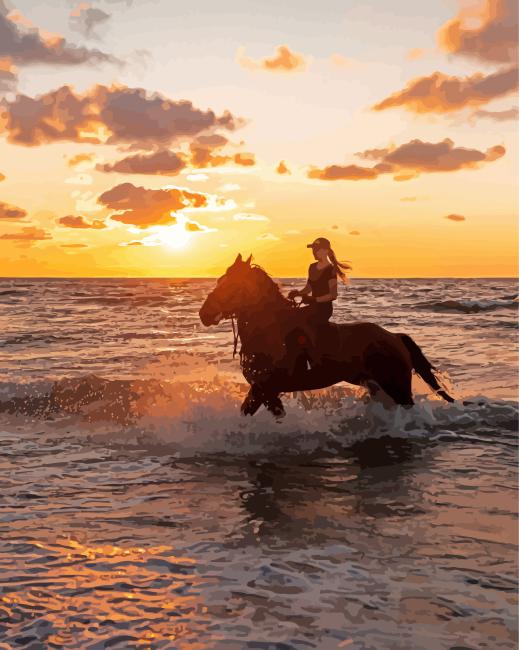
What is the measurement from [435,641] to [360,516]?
2.16 meters

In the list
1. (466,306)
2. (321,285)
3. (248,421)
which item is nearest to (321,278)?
(321,285)

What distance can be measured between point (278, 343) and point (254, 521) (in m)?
3.22

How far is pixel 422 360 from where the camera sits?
10.3 metres

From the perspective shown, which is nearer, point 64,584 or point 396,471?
point 64,584

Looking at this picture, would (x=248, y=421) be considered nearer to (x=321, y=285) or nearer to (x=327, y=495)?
(x=321, y=285)

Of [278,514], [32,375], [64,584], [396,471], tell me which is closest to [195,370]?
[32,375]

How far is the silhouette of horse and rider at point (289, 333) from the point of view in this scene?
8789 mm

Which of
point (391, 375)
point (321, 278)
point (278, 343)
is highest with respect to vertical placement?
point (321, 278)

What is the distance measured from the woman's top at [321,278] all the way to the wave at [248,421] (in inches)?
77.6

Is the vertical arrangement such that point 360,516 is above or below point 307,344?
below

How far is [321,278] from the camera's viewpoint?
895 centimetres

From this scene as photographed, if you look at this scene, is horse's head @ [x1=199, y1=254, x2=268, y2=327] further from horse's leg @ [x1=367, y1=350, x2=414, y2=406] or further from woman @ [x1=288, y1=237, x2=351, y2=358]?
horse's leg @ [x1=367, y1=350, x2=414, y2=406]

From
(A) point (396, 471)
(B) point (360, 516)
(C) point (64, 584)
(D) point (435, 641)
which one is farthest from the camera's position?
(A) point (396, 471)

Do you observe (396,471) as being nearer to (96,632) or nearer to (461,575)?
(461,575)
